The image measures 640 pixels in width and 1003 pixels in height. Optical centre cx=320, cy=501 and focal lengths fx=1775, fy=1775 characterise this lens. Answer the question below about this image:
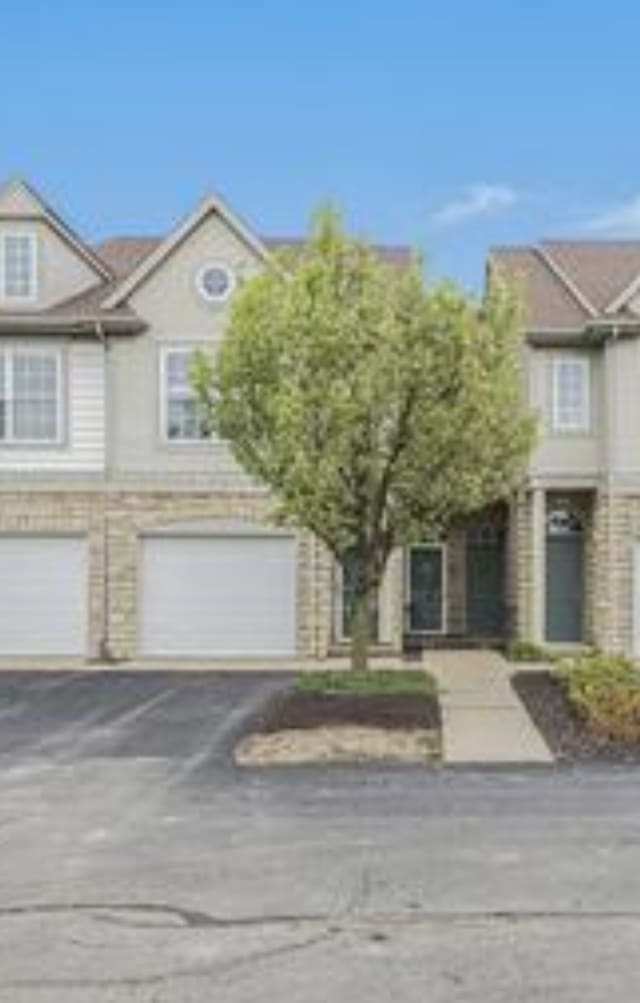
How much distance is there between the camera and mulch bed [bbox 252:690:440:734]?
67.6 ft

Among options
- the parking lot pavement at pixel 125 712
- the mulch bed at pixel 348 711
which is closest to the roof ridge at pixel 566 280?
the parking lot pavement at pixel 125 712

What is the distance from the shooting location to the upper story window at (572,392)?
32656 mm

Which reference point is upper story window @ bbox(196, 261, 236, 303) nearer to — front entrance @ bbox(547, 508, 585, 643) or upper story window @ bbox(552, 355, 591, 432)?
upper story window @ bbox(552, 355, 591, 432)

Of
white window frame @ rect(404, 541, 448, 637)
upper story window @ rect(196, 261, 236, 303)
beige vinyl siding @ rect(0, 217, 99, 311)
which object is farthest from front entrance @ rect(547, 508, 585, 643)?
beige vinyl siding @ rect(0, 217, 99, 311)

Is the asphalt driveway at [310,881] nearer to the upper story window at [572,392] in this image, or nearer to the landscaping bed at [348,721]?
the landscaping bed at [348,721]

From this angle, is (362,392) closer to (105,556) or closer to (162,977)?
(105,556)

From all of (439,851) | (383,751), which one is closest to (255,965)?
(439,851)

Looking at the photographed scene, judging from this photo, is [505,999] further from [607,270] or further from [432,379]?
[607,270]

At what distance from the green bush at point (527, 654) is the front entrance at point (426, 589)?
4.07 m

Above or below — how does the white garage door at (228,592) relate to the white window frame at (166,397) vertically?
below

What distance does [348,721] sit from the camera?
68.0ft

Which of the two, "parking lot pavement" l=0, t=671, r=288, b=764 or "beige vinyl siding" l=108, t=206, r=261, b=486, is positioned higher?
"beige vinyl siding" l=108, t=206, r=261, b=486

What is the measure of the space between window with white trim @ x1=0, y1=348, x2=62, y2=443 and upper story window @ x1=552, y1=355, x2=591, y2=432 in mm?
9124

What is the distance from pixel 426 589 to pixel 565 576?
10.9 ft
